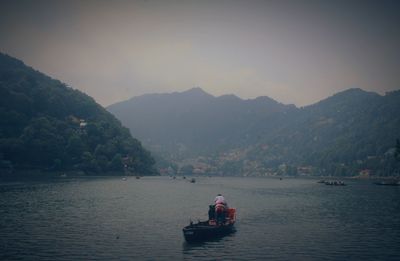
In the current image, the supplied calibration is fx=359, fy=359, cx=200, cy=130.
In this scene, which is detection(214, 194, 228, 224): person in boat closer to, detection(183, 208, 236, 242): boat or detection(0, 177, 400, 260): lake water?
detection(183, 208, 236, 242): boat

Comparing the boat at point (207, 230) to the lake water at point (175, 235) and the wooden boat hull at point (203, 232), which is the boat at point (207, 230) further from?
the lake water at point (175, 235)

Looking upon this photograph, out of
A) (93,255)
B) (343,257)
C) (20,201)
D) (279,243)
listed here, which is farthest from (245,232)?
(20,201)

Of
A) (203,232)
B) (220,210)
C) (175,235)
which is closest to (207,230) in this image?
(203,232)

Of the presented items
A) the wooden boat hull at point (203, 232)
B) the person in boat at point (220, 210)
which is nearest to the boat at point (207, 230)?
the wooden boat hull at point (203, 232)

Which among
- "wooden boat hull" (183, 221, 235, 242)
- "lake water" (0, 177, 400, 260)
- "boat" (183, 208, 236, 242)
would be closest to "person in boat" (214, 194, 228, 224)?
"boat" (183, 208, 236, 242)

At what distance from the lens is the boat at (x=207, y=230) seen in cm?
4459

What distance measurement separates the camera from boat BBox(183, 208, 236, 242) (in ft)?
146

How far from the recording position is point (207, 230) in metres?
46.2

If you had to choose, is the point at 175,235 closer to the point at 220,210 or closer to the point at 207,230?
the point at 207,230

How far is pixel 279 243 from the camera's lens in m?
47.1

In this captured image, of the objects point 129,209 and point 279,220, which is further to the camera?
point 129,209

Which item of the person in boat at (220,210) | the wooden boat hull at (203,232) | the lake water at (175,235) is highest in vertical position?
the person in boat at (220,210)

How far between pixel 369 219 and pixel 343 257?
34.4 meters

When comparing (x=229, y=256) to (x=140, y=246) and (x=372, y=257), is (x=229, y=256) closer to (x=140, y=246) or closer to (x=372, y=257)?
(x=140, y=246)
